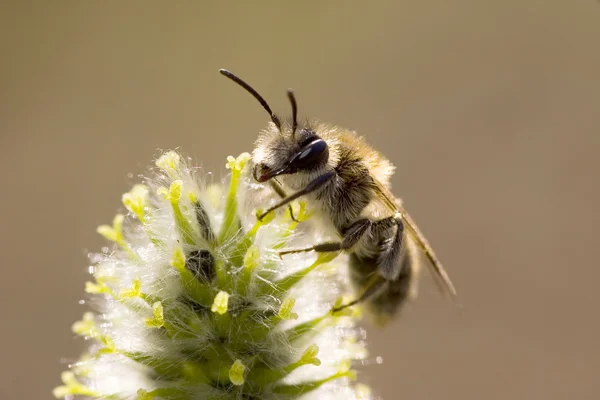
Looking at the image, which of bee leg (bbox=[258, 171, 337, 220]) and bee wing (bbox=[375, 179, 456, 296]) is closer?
bee leg (bbox=[258, 171, 337, 220])

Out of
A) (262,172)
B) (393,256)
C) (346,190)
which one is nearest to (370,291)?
(393,256)

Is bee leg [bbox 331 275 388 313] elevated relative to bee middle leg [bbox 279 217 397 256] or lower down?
lower down

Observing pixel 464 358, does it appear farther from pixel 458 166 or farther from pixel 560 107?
pixel 560 107

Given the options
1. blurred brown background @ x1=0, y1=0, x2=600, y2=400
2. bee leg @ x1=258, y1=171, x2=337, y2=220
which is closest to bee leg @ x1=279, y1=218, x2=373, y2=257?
bee leg @ x1=258, y1=171, x2=337, y2=220

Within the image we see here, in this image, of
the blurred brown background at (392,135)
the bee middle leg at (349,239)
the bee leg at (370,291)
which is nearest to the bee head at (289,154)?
the bee middle leg at (349,239)

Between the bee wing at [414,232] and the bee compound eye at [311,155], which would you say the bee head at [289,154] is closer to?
the bee compound eye at [311,155]

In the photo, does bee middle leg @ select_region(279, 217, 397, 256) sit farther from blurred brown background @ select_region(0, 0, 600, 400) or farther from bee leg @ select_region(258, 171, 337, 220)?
blurred brown background @ select_region(0, 0, 600, 400)

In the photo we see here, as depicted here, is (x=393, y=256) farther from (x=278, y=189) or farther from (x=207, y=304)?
(x=207, y=304)
